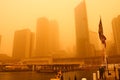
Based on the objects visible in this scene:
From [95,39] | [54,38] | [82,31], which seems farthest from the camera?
[54,38]

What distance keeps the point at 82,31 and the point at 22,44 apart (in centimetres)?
140

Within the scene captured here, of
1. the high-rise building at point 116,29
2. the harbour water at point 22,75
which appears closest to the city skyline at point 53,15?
the high-rise building at point 116,29

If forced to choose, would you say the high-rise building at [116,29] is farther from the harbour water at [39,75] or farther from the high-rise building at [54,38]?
the high-rise building at [54,38]

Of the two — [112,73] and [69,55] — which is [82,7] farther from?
[112,73]

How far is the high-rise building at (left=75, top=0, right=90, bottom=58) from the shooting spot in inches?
148

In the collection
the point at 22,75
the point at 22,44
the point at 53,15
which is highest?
the point at 53,15

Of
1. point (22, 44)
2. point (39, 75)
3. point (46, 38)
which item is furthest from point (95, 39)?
point (22, 44)

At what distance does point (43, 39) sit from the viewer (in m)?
4.03

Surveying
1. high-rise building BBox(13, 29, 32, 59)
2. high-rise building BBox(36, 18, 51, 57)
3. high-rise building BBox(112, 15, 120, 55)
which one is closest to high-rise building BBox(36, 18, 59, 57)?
high-rise building BBox(36, 18, 51, 57)

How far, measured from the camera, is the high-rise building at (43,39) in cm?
399

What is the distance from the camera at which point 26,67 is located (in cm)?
387

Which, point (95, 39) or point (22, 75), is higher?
point (95, 39)

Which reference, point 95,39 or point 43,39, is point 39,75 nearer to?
point 43,39

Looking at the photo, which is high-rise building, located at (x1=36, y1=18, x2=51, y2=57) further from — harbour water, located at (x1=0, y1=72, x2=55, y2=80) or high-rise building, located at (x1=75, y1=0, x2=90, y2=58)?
high-rise building, located at (x1=75, y1=0, x2=90, y2=58)
